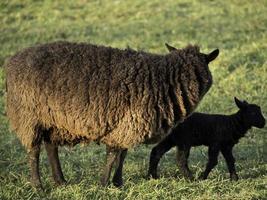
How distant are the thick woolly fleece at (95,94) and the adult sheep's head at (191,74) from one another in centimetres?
1

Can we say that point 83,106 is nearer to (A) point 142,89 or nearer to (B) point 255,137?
(A) point 142,89

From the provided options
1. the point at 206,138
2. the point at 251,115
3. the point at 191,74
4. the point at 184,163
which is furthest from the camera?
the point at 251,115

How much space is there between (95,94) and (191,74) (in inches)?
53.3

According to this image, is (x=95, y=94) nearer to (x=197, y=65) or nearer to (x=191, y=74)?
(x=191, y=74)

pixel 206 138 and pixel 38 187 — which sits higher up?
pixel 38 187

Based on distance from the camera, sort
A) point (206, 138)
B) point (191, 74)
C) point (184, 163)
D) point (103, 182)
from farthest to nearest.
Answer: point (206, 138) < point (184, 163) < point (191, 74) < point (103, 182)

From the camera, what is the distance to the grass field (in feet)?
25.0

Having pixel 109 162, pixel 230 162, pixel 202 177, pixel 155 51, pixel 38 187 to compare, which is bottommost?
pixel 155 51

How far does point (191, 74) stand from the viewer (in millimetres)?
8219

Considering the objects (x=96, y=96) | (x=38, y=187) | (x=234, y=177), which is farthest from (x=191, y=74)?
(x=38, y=187)

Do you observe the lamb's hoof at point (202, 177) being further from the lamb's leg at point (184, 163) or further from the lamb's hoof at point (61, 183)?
the lamb's hoof at point (61, 183)

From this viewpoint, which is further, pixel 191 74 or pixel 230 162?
pixel 230 162

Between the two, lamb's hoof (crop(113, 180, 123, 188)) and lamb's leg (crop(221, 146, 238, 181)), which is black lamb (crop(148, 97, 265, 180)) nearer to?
lamb's leg (crop(221, 146, 238, 181))

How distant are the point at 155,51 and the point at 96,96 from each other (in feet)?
32.6
